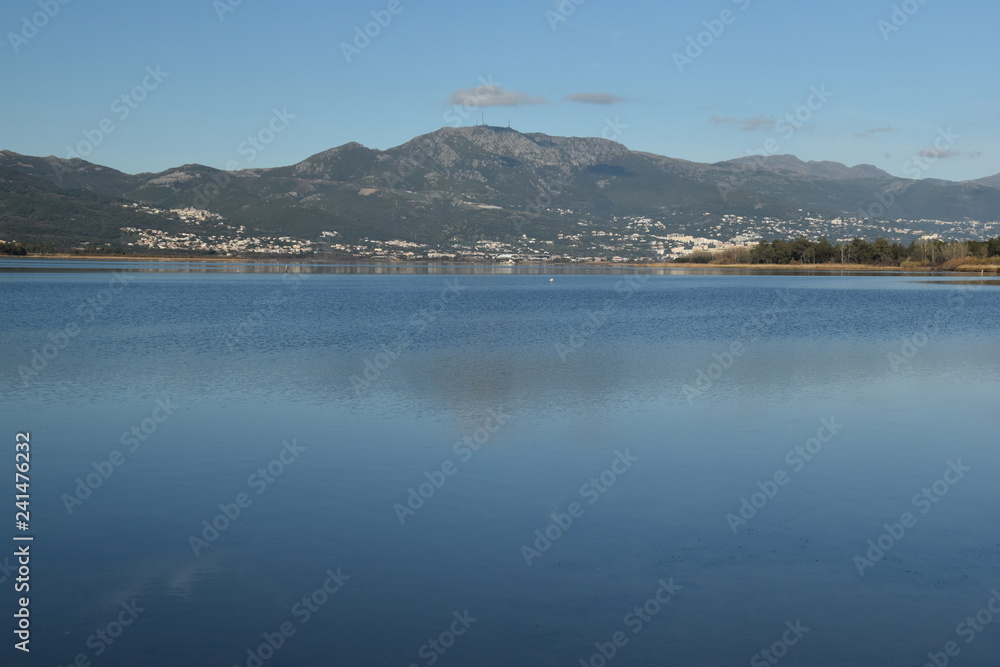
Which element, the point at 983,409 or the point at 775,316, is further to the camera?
the point at 775,316

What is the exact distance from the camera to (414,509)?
14008 mm

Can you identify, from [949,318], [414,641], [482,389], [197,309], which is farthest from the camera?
[197,309]

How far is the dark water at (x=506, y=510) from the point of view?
9.55 metres

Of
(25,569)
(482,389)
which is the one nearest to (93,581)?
(25,569)

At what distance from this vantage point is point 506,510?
13984 mm

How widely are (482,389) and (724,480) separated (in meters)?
10.9

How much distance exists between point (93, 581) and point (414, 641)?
14.1 ft

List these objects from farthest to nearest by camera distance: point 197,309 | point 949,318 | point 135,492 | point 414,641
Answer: point 197,309 < point 949,318 < point 135,492 < point 414,641

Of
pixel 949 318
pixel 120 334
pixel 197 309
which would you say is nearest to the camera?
pixel 120 334

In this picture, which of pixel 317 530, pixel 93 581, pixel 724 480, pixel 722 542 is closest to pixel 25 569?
pixel 93 581

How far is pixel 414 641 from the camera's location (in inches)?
365

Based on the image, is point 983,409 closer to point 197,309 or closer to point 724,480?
point 724,480

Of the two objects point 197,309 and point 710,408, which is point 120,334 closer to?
point 197,309

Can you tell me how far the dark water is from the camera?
376 inches
